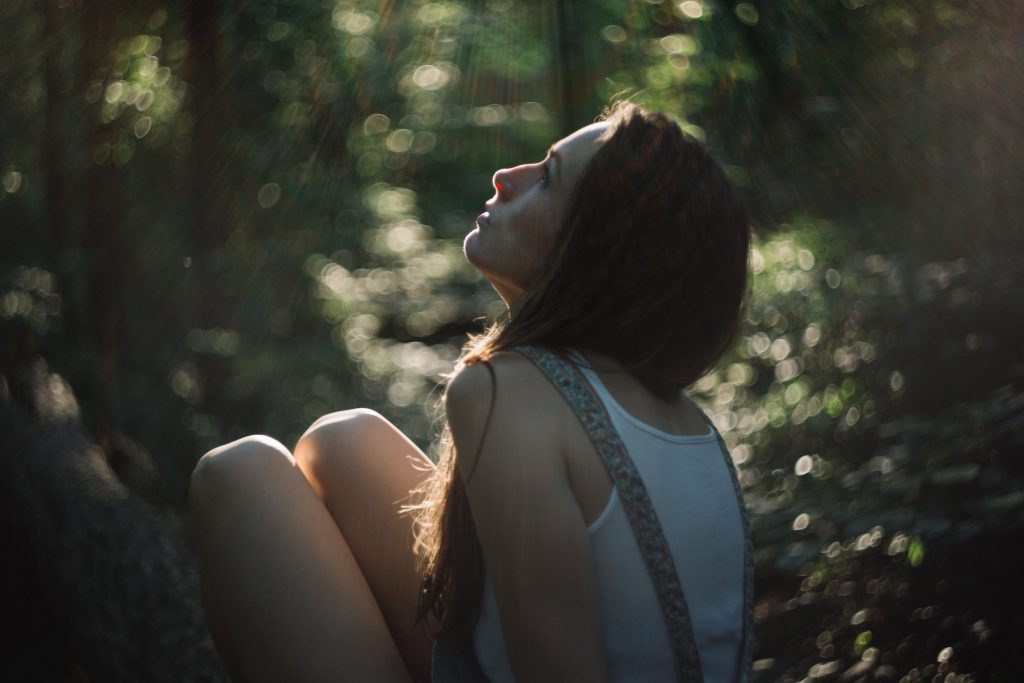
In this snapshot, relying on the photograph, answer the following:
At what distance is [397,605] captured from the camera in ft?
5.50

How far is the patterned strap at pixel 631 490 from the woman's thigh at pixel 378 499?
1.61ft

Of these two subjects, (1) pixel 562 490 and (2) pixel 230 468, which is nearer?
(1) pixel 562 490

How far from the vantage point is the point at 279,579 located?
148 cm

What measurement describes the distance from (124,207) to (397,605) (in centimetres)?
367

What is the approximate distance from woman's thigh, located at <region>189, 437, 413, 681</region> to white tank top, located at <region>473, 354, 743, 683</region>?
21 cm

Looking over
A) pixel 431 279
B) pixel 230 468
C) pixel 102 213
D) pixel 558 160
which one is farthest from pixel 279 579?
pixel 431 279

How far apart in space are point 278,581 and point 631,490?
0.58 m

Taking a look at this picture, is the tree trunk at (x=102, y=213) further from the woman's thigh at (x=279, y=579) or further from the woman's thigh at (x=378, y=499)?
the woman's thigh at (x=279, y=579)

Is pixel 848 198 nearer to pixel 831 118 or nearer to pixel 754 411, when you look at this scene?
pixel 831 118

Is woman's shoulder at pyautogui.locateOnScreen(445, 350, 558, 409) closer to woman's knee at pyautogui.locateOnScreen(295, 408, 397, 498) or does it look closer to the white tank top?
the white tank top

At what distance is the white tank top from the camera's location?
4.13ft

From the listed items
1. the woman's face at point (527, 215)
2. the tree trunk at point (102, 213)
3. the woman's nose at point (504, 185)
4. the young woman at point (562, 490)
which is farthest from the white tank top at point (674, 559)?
the tree trunk at point (102, 213)

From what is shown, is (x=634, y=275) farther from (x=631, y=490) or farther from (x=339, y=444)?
(x=339, y=444)

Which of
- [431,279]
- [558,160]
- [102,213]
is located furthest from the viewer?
[431,279]
